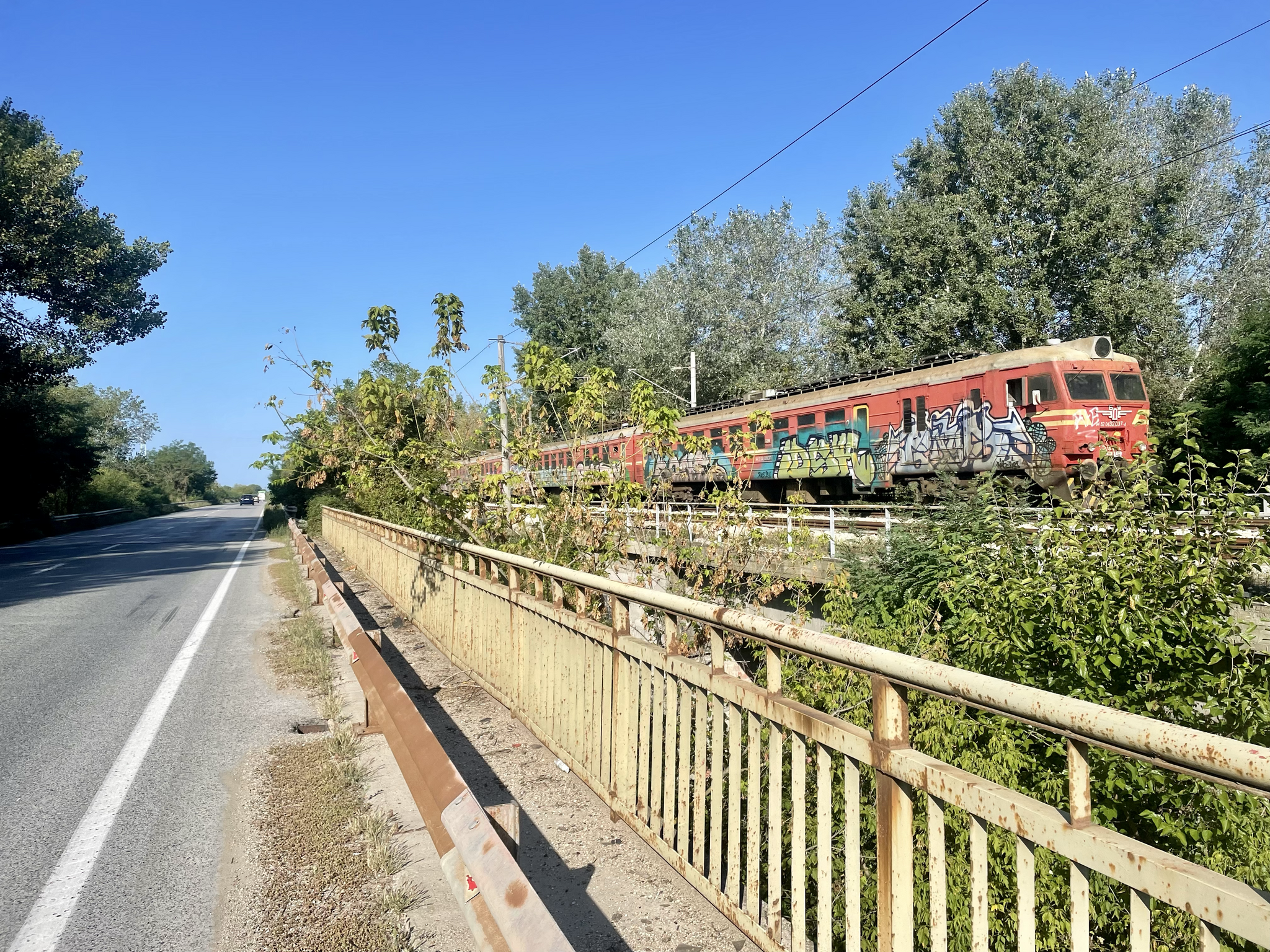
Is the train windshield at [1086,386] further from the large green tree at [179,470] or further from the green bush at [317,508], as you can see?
the large green tree at [179,470]

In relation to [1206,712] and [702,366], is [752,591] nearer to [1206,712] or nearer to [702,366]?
[1206,712]

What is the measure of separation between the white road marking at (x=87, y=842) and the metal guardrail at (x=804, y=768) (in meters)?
2.31

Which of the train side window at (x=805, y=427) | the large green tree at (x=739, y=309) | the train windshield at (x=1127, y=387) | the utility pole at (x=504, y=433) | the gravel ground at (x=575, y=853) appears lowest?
the gravel ground at (x=575, y=853)

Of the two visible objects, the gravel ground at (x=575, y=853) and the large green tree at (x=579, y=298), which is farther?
the large green tree at (x=579, y=298)

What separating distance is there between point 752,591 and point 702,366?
33.2m

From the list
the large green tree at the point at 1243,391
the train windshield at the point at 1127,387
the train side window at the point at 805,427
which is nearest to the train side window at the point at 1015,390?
the train windshield at the point at 1127,387

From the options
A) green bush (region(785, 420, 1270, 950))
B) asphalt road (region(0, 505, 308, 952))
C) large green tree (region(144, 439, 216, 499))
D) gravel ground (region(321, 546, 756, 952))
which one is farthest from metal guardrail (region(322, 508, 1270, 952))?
large green tree (region(144, 439, 216, 499))

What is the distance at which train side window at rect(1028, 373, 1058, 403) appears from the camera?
15.4 m

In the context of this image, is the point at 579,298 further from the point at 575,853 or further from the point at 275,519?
the point at 575,853

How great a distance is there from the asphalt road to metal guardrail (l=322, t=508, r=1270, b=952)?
1845 mm

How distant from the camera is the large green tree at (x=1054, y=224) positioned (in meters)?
27.4

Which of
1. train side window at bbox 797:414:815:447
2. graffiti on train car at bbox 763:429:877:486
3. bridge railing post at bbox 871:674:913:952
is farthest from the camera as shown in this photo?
train side window at bbox 797:414:815:447

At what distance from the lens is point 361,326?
8578mm

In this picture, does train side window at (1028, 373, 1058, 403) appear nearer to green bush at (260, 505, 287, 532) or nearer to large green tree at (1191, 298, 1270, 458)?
large green tree at (1191, 298, 1270, 458)
